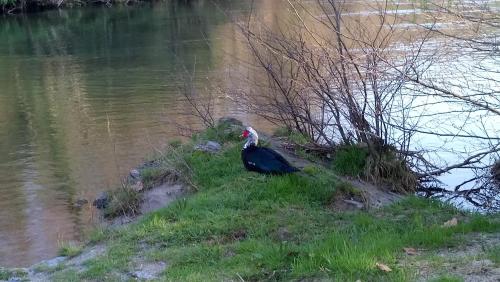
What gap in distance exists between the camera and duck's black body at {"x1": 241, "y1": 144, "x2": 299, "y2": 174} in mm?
8703

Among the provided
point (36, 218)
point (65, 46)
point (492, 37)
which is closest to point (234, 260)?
point (492, 37)

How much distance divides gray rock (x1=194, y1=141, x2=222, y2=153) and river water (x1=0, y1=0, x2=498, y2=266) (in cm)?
181

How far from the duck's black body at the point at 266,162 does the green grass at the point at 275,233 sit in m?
0.12

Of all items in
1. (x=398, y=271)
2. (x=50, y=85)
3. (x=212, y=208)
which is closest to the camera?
(x=398, y=271)

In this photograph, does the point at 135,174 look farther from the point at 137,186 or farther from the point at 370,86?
the point at 370,86

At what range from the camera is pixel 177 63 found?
25203 millimetres

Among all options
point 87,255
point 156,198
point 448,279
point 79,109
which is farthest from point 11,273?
point 79,109

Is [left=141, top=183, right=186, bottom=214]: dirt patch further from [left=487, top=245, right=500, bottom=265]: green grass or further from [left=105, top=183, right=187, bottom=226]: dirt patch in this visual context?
[left=487, top=245, right=500, bottom=265]: green grass

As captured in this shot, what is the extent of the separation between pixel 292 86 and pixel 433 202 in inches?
133

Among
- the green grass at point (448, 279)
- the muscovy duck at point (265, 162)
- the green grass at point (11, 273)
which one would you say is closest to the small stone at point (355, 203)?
the muscovy duck at point (265, 162)

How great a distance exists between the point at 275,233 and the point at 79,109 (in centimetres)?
1264

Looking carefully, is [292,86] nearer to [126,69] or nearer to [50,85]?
[50,85]

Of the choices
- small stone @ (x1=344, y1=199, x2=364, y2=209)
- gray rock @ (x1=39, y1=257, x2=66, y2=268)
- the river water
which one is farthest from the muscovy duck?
the river water

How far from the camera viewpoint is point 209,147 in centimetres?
1109
